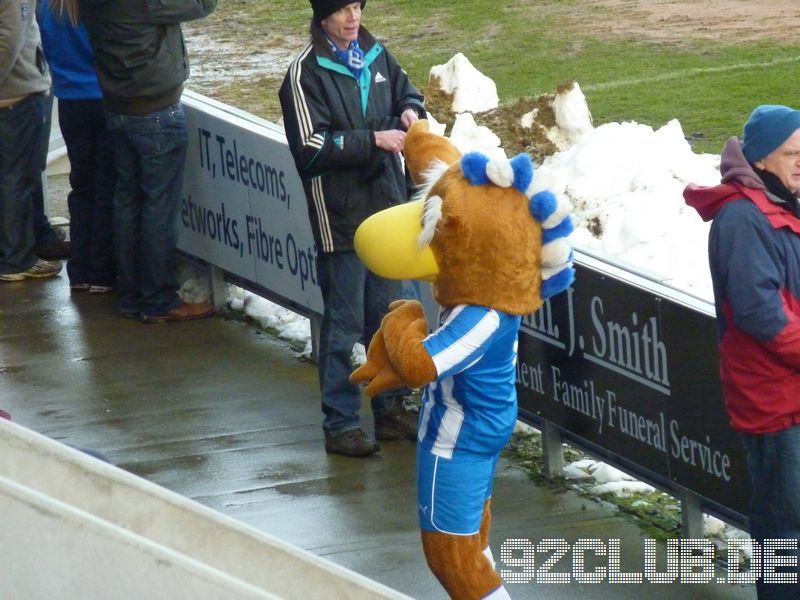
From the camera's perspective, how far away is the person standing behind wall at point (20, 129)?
8.80 meters

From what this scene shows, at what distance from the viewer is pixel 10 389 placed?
309 inches

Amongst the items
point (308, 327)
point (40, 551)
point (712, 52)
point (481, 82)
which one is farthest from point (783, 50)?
point (40, 551)

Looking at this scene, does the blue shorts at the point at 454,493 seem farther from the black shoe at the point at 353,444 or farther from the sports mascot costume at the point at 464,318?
the black shoe at the point at 353,444

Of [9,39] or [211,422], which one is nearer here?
[211,422]

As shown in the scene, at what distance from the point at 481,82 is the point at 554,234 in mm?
8282

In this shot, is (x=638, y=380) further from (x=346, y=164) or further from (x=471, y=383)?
(x=346, y=164)

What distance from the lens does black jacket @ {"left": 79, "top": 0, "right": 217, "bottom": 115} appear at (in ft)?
26.3

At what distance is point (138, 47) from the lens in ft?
26.4

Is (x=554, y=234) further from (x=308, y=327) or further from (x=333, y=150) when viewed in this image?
(x=308, y=327)

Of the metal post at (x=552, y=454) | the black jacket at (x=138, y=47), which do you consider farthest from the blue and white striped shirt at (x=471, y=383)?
the black jacket at (x=138, y=47)

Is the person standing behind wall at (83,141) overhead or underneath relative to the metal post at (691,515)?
overhead

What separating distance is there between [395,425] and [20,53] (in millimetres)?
3666

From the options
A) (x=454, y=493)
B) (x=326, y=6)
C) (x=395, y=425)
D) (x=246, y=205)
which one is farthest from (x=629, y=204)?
(x=454, y=493)

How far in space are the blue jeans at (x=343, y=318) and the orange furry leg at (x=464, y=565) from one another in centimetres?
206
